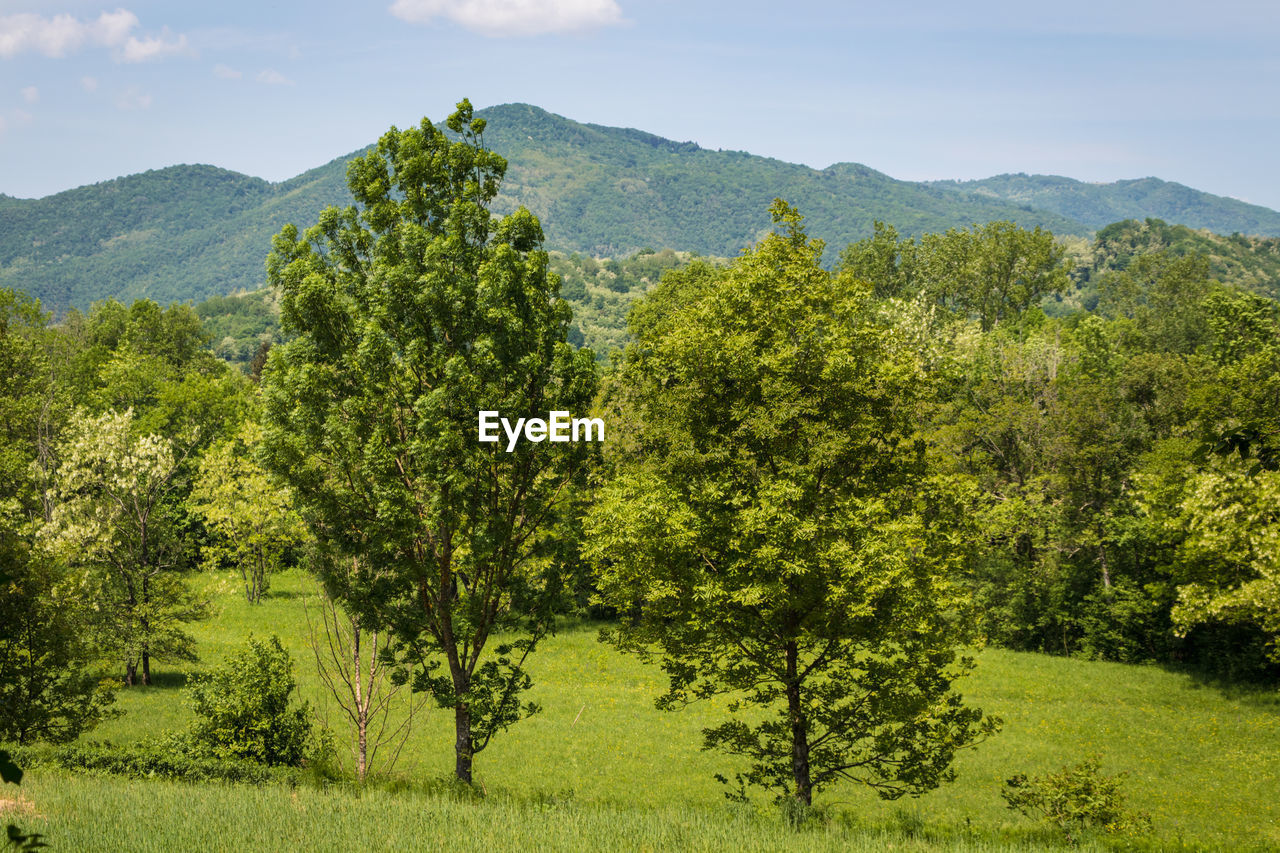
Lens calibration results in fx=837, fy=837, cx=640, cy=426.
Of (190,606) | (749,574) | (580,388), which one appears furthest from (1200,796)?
(190,606)

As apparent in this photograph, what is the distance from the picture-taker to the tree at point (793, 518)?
15.7 metres

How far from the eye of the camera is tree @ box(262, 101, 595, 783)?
49.6 ft

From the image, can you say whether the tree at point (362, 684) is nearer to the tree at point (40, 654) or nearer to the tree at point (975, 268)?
the tree at point (40, 654)

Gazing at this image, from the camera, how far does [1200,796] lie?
80.6ft

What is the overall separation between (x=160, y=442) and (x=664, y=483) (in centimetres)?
2781

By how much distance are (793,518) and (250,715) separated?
13493 mm

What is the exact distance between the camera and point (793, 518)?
15.2 meters

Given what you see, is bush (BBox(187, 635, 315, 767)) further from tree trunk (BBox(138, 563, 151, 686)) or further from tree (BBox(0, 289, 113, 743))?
tree trunk (BBox(138, 563, 151, 686))

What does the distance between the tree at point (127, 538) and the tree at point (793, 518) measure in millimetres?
22569

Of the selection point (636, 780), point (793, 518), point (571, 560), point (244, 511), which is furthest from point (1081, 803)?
point (244, 511)

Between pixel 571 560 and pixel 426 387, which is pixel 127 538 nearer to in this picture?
pixel 426 387

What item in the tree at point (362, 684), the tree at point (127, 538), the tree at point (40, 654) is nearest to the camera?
the tree at point (40, 654)

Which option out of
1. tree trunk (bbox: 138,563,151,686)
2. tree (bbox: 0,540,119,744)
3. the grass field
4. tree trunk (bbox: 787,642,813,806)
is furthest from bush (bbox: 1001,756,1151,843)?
tree trunk (bbox: 138,563,151,686)

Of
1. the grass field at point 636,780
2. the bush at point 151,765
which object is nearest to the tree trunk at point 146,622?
the grass field at point 636,780
